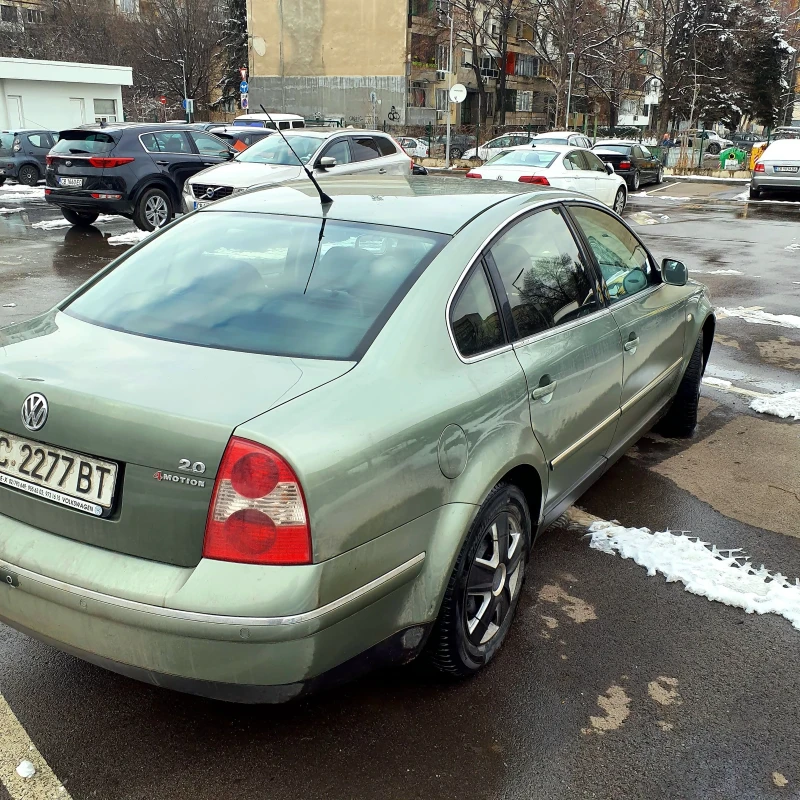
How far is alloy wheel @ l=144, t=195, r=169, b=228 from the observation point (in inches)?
547

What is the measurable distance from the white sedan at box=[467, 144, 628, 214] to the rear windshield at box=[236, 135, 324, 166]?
3242 millimetres

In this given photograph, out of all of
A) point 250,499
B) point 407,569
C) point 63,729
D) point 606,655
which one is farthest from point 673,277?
point 63,729

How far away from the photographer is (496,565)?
2977 mm

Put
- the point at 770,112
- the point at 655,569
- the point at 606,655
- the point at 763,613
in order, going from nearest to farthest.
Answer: the point at 606,655 < the point at 763,613 < the point at 655,569 < the point at 770,112

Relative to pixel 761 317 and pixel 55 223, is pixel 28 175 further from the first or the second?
pixel 761 317

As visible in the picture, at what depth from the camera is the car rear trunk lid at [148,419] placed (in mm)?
2221

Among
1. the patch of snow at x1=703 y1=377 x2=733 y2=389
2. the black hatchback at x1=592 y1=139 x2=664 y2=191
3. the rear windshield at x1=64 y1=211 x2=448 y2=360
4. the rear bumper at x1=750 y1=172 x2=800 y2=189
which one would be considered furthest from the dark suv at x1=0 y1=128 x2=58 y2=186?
the rear windshield at x1=64 y1=211 x2=448 y2=360

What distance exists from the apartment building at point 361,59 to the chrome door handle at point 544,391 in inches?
2126

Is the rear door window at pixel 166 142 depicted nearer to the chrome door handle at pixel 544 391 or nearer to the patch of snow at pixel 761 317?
the patch of snow at pixel 761 317

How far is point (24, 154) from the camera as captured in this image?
76.6ft

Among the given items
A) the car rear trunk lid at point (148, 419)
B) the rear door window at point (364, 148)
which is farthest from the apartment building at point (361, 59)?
the car rear trunk lid at point (148, 419)

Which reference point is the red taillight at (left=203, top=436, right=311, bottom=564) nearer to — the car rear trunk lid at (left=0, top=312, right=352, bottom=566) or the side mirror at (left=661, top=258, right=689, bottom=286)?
the car rear trunk lid at (left=0, top=312, right=352, bottom=566)

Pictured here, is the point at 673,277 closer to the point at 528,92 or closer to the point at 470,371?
the point at 470,371

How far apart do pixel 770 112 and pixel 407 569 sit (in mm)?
69484
